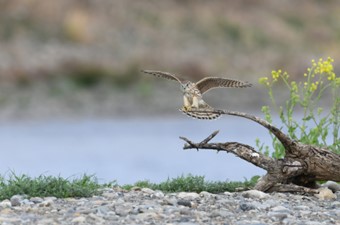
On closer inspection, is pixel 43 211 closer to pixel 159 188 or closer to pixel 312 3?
pixel 159 188

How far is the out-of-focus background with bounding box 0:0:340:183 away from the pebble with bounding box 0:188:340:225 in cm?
2220

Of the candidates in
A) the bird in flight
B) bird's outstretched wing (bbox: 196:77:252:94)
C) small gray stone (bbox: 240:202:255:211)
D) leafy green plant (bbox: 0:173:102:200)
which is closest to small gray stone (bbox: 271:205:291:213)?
small gray stone (bbox: 240:202:255:211)

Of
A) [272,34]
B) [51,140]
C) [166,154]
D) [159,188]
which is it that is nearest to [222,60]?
[272,34]

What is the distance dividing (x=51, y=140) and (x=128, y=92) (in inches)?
316

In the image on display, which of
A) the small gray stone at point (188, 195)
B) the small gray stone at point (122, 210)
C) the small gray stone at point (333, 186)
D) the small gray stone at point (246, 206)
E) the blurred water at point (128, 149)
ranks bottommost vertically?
the small gray stone at point (122, 210)

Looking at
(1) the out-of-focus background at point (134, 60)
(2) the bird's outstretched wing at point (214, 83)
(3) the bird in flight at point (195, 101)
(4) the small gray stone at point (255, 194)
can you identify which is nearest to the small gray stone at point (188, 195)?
(4) the small gray stone at point (255, 194)

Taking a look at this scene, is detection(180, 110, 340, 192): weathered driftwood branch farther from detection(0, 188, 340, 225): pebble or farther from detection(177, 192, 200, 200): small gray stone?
detection(177, 192, 200, 200): small gray stone

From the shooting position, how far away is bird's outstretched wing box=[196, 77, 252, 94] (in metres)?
10.9

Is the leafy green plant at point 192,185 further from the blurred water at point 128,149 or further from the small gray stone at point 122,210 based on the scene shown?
the blurred water at point 128,149

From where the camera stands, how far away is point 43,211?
10.2 m

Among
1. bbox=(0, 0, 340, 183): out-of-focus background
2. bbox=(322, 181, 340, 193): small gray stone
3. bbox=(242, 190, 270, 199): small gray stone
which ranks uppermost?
bbox=(0, 0, 340, 183): out-of-focus background

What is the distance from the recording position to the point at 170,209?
10.3m

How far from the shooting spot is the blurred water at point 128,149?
2441 centimetres

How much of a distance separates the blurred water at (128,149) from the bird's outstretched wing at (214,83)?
7.97 m
